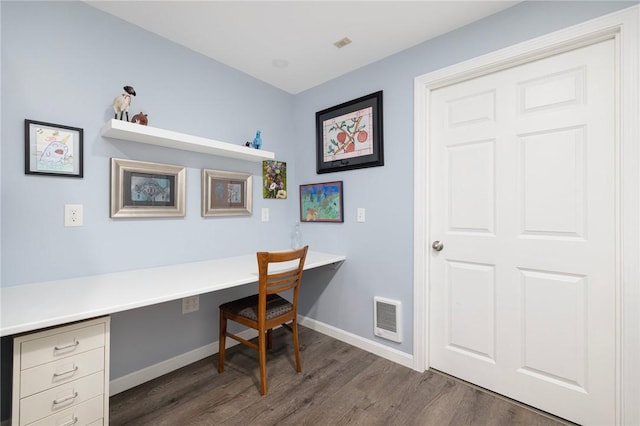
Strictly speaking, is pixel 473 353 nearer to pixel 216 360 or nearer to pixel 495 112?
pixel 495 112

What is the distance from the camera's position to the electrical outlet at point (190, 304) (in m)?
2.06

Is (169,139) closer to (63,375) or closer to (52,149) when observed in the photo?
(52,149)

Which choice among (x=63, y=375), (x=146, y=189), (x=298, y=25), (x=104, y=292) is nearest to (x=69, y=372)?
(x=63, y=375)

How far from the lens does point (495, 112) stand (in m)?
1.73

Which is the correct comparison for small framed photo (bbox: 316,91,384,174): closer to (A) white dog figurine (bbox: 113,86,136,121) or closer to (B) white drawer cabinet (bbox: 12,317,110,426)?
(A) white dog figurine (bbox: 113,86,136,121)

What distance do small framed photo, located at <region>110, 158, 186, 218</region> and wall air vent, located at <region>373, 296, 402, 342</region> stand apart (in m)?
1.64

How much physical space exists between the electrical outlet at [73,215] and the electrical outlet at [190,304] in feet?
2.76

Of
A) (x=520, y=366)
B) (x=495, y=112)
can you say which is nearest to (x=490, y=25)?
(x=495, y=112)

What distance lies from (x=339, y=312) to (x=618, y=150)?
6.81ft

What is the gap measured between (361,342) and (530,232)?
1.47 metres

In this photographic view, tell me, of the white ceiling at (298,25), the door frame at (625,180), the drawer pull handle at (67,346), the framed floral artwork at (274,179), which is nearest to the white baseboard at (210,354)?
the drawer pull handle at (67,346)

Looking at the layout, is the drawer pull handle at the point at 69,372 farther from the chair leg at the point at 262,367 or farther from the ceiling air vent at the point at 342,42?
the ceiling air vent at the point at 342,42

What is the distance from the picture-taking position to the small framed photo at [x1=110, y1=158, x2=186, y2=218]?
1739 millimetres

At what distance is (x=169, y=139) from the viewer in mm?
1735
